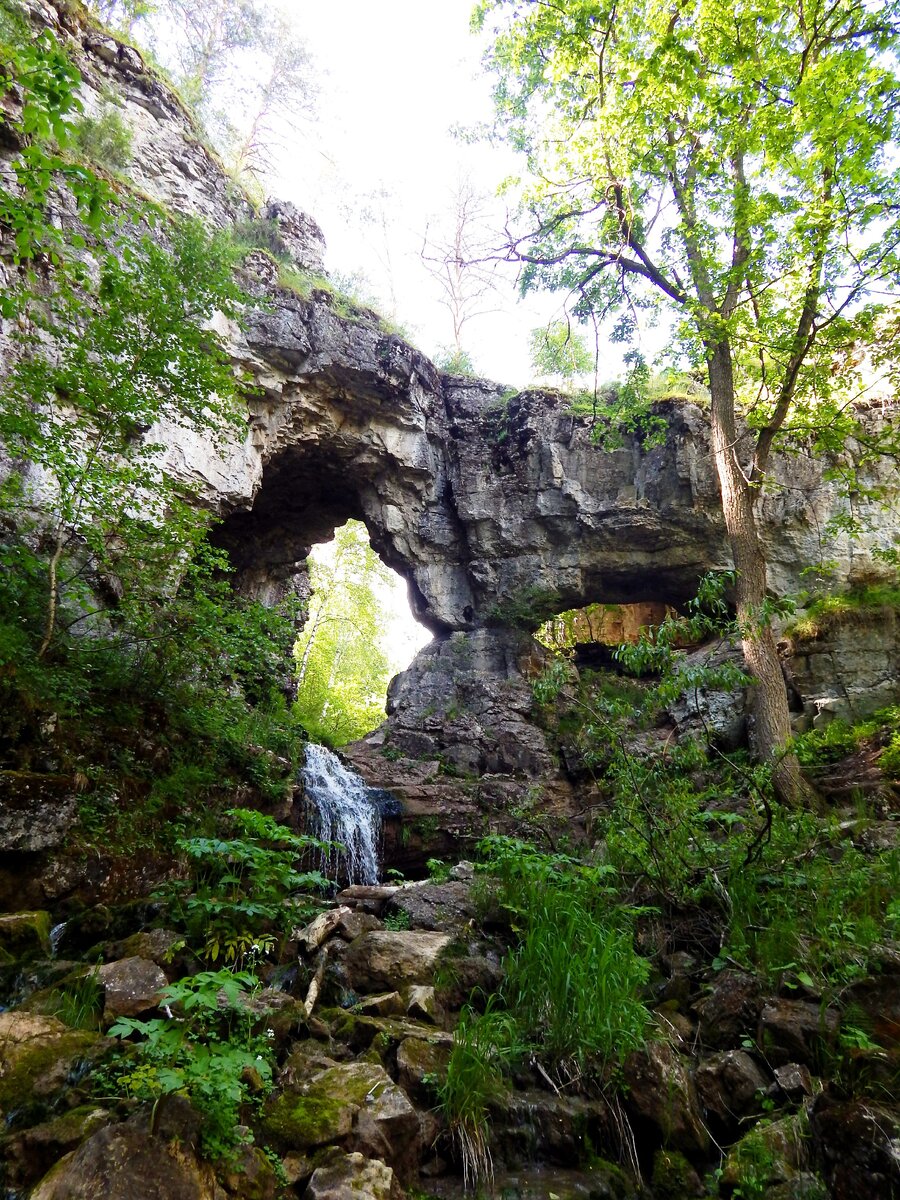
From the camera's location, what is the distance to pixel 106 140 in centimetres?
983

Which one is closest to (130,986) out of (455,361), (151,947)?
(151,947)

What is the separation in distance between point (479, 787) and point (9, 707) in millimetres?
6773

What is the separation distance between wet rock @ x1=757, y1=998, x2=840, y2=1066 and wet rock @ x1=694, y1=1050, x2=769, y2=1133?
13 centimetres

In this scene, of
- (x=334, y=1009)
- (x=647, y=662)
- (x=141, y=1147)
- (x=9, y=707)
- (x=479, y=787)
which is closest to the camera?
(x=141, y=1147)

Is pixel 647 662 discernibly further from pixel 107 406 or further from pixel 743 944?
pixel 107 406

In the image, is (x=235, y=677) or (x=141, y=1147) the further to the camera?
(x=235, y=677)

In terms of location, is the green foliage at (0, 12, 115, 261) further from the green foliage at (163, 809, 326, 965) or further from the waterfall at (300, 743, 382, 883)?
the waterfall at (300, 743, 382, 883)

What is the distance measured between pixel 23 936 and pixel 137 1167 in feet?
7.43

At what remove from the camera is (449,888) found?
532 cm

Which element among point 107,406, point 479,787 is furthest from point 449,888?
point 107,406

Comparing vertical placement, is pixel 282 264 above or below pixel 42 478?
above

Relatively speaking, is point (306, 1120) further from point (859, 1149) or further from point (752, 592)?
point (752, 592)

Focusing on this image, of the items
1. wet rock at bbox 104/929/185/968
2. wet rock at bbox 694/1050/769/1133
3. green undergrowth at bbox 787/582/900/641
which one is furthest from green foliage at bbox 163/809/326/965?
green undergrowth at bbox 787/582/900/641

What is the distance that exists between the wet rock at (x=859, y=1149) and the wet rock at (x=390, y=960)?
2.20 m
